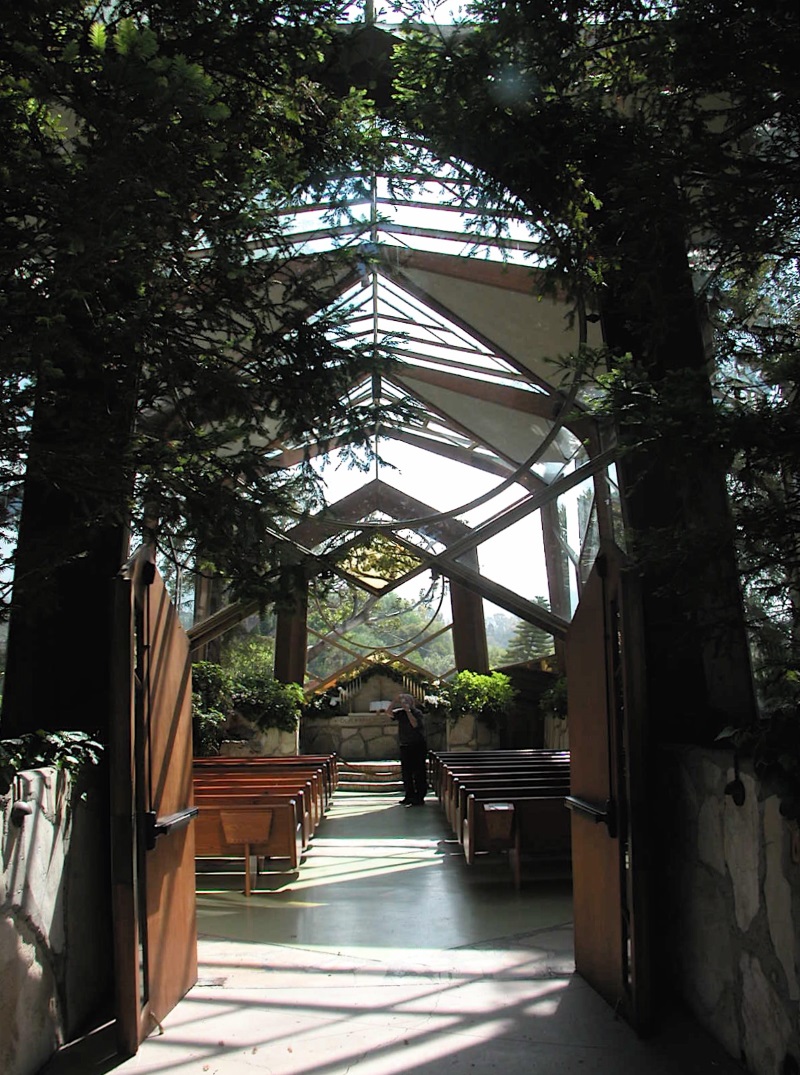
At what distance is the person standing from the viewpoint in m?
11.5

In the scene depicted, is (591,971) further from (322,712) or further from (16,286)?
(322,712)

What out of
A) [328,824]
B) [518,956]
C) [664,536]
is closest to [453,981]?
[518,956]

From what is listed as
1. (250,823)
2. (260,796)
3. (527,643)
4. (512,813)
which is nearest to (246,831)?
(250,823)

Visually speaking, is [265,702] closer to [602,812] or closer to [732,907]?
[602,812]

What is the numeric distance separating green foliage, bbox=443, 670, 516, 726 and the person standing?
12.0ft

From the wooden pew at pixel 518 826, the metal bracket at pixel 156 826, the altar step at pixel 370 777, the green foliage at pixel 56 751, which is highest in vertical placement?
the green foliage at pixel 56 751

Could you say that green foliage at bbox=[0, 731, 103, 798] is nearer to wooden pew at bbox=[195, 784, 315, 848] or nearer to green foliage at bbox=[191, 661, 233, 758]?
wooden pew at bbox=[195, 784, 315, 848]

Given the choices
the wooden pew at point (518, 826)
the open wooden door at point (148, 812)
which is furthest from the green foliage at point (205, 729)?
the open wooden door at point (148, 812)

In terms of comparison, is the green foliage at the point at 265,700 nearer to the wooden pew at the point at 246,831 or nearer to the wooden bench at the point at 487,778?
the wooden bench at the point at 487,778

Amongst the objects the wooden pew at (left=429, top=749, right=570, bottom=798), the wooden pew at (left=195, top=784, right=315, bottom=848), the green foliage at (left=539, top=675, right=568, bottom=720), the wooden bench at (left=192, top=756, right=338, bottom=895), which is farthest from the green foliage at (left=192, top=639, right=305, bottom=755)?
the wooden bench at (left=192, top=756, right=338, bottom=895)

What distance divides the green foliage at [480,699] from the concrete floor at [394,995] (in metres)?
8.94

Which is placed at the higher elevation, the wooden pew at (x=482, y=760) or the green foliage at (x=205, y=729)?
the green foliage at (x=205, y=729)

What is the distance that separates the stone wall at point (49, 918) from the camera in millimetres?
2934

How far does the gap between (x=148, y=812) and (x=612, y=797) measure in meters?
1.86
